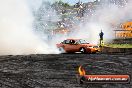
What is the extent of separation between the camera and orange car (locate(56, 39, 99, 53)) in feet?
107

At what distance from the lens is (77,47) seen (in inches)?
1307

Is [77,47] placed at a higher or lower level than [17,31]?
lower

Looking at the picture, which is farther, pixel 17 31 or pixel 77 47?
pixel 17 31

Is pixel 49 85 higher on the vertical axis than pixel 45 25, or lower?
lower

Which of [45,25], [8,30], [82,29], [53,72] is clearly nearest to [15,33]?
[8,30]

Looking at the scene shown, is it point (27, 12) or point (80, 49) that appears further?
point (27, 12)

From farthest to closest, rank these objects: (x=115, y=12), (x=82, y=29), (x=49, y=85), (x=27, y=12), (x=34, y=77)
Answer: (x=82, y=29) < (x=115, y=12) < (x=27, y=12) < (x=34, y=77) < (x=49, y=85)

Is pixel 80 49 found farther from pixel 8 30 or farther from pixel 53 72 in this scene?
pixel 53 72

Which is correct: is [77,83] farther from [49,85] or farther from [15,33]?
[15,33]

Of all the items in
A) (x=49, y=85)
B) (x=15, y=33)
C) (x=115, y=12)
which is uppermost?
(x=115, y=12)

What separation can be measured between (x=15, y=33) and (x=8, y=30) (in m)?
0.86

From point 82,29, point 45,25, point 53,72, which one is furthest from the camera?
point 45,25

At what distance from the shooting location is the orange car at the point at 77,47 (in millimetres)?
32562

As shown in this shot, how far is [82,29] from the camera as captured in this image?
190ft
